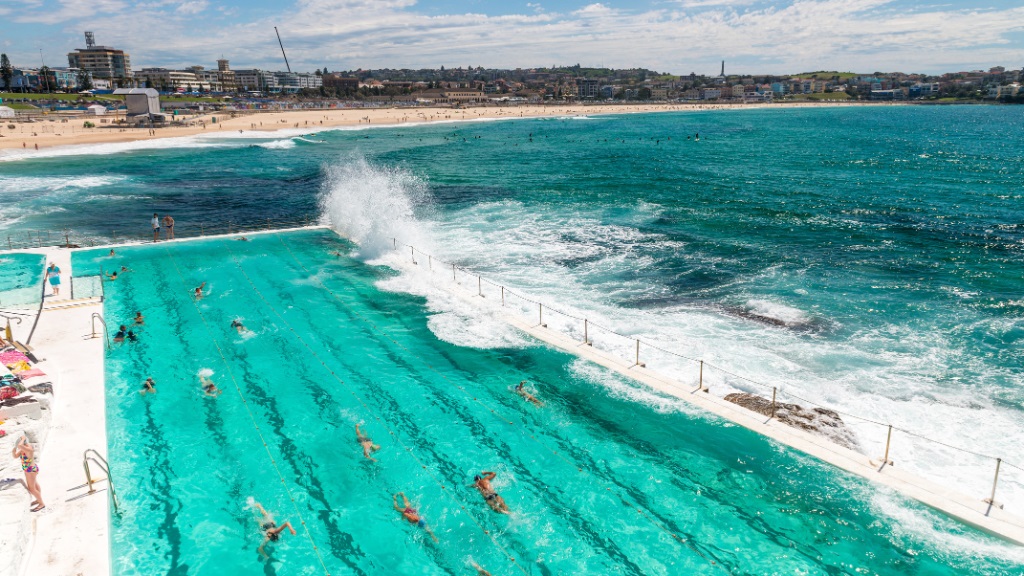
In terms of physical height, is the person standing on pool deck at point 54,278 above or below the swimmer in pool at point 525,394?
above

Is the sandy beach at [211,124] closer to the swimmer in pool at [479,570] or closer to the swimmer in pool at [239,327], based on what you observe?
the swimmer in pool at [239,327]

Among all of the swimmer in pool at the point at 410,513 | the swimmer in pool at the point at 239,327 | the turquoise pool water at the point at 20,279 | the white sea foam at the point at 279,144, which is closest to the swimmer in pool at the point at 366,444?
the swimmer in pool at the point at 410,513

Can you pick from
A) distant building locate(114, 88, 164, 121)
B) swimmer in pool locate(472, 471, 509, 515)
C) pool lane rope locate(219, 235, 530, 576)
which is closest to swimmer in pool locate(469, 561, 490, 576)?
pool lane rope locate(219, 235, 530, 576)

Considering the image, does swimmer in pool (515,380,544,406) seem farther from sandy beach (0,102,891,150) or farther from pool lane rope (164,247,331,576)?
sandy beach (0,102,891,150)

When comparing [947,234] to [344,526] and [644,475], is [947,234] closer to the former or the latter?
[644,475]

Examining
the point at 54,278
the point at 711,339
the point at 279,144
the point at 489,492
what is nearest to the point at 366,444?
the point at 489,492
